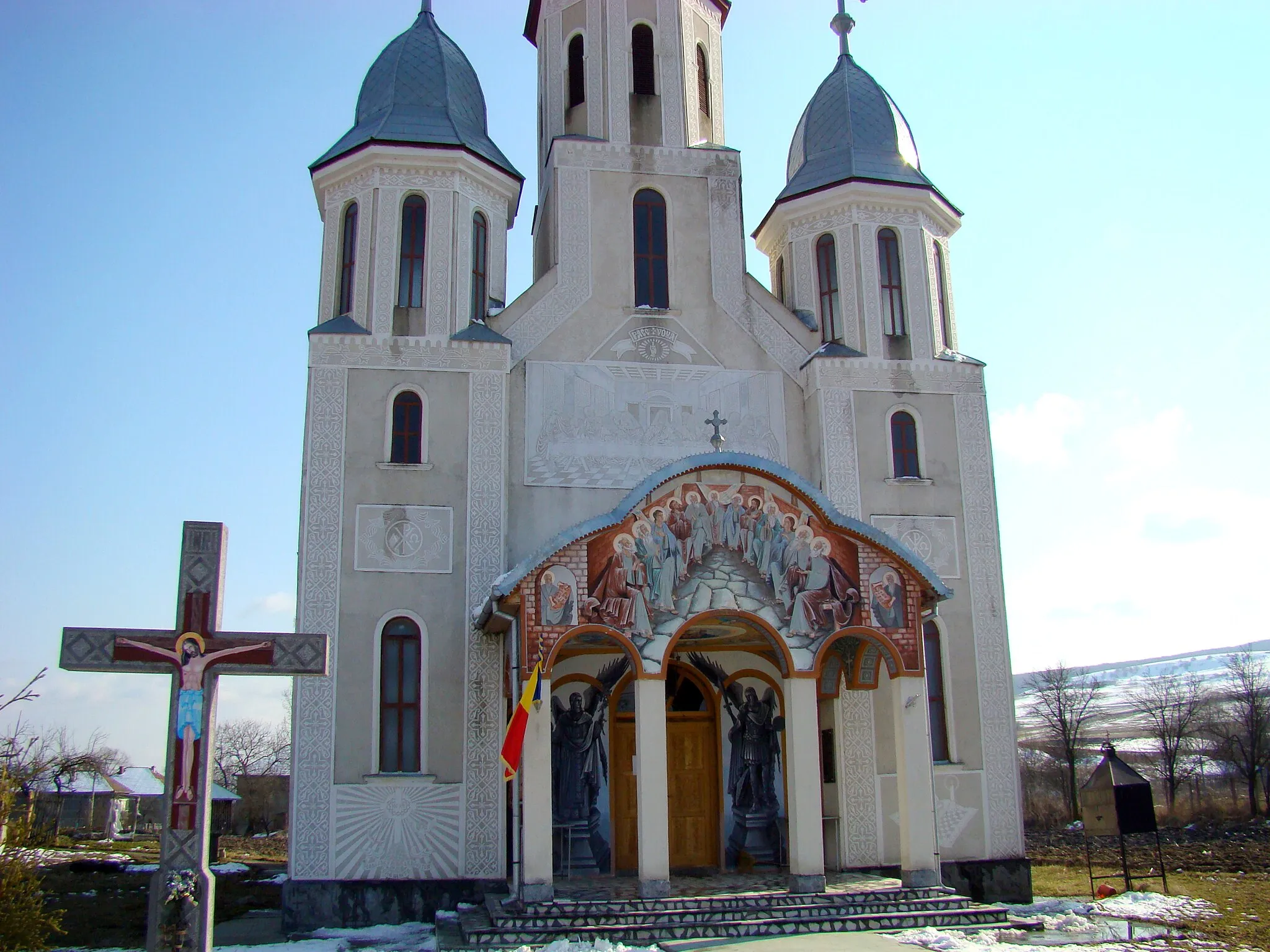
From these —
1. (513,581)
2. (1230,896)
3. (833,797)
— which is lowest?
(1230,896)

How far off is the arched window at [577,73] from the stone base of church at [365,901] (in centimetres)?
1416

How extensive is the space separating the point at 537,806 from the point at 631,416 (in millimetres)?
7039

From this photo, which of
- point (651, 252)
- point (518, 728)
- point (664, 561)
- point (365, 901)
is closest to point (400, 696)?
point (365, 901)

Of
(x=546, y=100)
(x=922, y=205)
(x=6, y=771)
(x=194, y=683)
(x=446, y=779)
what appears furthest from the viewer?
(x=546, y=100)

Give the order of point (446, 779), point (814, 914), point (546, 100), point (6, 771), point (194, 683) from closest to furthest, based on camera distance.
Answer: point (6, 771) < point (194, 683) < point (814, 914) < point (446, 779) < point (546, 100)

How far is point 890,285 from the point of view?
2109cm

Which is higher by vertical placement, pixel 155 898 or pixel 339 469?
pixel 339 469

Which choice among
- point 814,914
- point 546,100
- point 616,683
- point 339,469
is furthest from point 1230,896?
point 546,100

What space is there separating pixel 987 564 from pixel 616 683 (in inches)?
257

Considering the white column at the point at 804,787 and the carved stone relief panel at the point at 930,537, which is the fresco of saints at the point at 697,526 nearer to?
the white column at the point at 804,787

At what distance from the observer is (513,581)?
15.2 meters

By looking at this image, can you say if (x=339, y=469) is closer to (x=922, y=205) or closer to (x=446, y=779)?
(x=446, y=779)

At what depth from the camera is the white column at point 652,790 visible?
14680mm

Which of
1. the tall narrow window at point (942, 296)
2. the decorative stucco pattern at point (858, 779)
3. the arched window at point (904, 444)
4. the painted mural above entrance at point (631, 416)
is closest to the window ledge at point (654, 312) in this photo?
the painted mural above entrance at point (631, 416)
